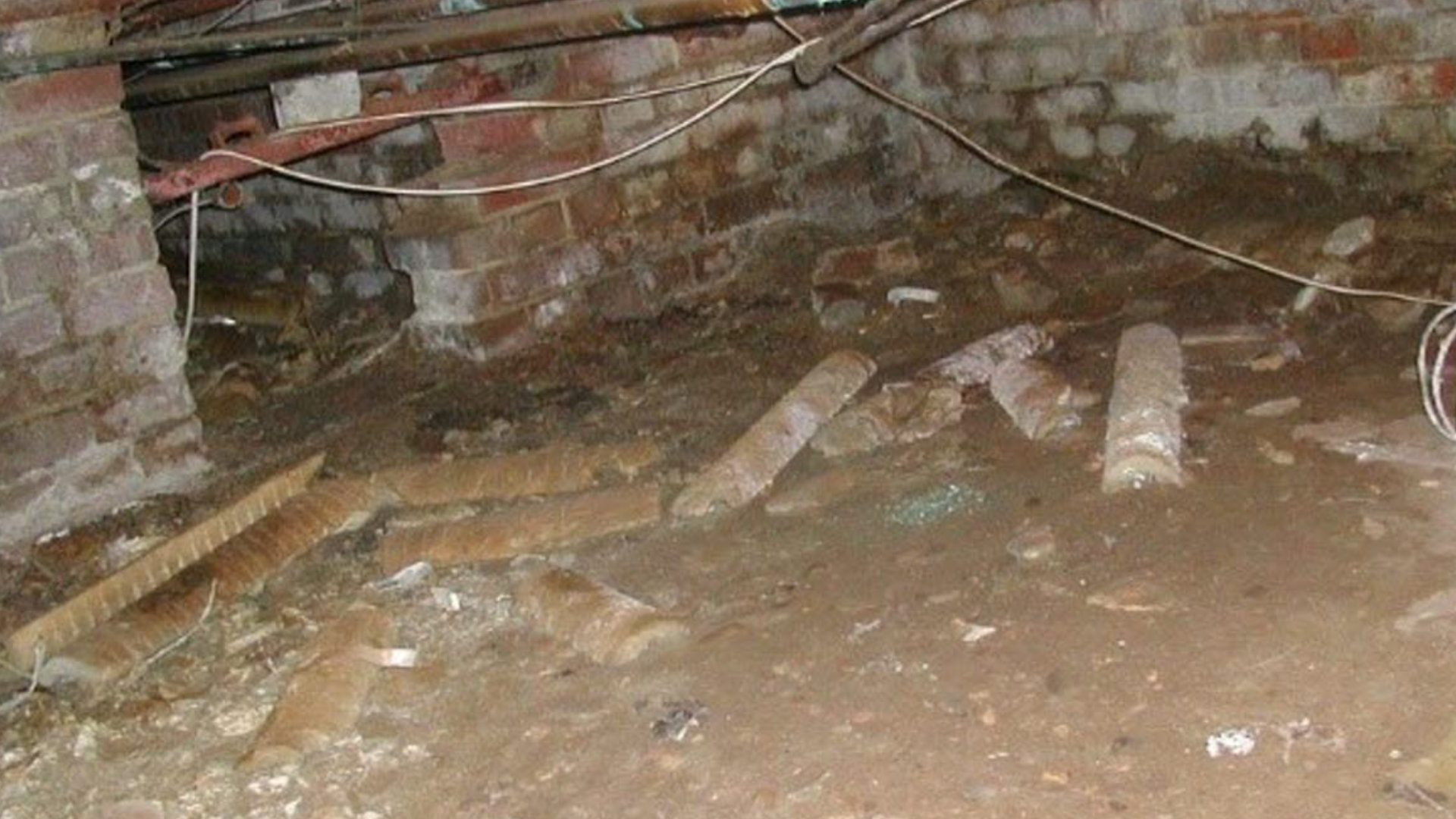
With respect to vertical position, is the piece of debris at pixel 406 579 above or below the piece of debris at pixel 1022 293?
below

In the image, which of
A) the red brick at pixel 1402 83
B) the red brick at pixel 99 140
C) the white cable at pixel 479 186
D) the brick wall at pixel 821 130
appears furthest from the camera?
the brick wall at pixel 821 130

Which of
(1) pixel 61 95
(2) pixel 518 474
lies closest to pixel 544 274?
(2) pixel 518 474

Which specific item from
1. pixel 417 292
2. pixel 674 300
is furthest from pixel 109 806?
pixel 674 300

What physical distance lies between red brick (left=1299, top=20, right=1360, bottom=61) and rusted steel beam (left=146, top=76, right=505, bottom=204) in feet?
7.31

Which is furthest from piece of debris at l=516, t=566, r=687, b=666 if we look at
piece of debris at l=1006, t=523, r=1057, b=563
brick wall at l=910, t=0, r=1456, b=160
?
brick wall at l=910, t=0, r=1456, b=160

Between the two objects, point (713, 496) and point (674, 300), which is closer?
point (713, 496)

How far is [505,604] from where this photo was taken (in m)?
2.92

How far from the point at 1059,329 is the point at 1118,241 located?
0.64m

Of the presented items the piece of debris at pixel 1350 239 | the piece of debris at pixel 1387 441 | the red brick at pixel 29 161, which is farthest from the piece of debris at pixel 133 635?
the piece of debris at pixel 1350 239

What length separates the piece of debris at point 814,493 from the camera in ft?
10.3

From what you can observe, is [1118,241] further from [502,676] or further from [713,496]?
[502,676]

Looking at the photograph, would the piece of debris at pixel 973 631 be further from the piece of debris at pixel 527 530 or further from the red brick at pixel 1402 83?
the red brick at pixel 1402 83

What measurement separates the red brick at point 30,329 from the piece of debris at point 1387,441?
268cm

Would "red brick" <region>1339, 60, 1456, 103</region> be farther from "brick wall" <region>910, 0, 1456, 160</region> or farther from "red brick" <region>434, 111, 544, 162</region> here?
"red brick" <region>434, 111, 544, 162</region>
